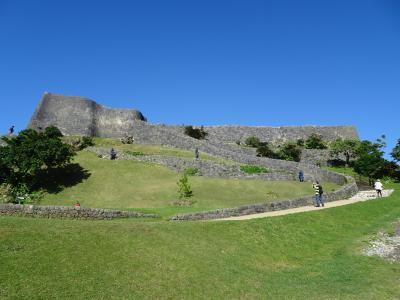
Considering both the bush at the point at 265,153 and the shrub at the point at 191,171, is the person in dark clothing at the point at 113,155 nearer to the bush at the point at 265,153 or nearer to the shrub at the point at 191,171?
the shrub at the point at 191,171

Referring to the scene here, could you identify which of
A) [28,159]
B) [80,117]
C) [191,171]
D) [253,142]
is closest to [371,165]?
[191,171]

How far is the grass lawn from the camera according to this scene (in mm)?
30734

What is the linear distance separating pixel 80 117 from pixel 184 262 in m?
48.4

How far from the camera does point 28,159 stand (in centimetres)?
3534

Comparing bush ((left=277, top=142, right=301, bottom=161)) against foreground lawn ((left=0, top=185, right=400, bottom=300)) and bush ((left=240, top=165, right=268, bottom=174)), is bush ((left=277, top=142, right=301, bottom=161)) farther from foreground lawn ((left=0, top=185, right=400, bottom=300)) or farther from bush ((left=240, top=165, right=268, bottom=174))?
foreground lawn ((left=0, top=185, right=400, bottom=300))

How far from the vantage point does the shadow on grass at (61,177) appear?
3512 centimetres

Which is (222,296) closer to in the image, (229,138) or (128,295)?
(128,295)

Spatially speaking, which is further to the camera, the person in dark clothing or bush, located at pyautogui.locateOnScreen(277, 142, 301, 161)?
bush, located at pyautogui.locateOnScreen(277, 142, 301, 161)

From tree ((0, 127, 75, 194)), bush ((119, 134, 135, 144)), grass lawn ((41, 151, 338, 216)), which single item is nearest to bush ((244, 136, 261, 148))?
bush ((119, 134, 135, 144))

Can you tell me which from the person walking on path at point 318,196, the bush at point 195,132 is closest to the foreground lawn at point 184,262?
the person walking on path at point 318,196

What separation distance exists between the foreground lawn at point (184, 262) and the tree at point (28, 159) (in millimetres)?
20396

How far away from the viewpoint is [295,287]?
45.4 ft

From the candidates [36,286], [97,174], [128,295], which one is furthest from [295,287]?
[97,174]

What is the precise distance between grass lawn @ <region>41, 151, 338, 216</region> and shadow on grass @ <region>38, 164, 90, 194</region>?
582 mm
